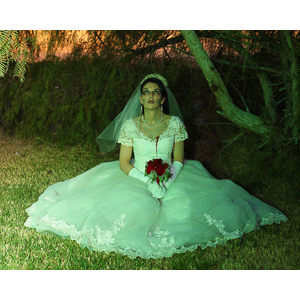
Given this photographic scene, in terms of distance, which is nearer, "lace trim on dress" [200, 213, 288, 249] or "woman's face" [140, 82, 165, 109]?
"lace trim on dress" [200, 213, 288, 249]

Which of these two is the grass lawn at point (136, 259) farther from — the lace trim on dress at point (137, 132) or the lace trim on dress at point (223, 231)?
the lace trim on dress at point (137, 132)

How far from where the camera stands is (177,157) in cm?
370

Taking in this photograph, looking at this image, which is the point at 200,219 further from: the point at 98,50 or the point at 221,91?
the point at 98,50

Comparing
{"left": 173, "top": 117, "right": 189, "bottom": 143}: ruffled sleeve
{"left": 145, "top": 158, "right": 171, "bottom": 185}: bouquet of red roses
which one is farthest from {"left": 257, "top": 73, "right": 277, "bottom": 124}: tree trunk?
{"left": 145, "top": 158, "right": 171, "bottom": 185}: bouquet of red roses

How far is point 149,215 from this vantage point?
2908 mm

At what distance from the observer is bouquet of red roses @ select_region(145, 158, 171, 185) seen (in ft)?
10.3

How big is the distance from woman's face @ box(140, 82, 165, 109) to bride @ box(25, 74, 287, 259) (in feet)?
0.03

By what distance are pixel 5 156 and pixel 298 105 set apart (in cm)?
476

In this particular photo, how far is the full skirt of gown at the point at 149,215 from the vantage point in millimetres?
2766

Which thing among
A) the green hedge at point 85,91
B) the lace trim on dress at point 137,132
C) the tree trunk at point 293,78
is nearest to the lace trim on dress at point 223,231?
the lace trim on dress at point 137,132

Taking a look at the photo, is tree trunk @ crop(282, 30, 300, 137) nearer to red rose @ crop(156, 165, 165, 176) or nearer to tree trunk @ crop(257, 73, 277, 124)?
tree trunk @ crop(257, 73, 277, 124)

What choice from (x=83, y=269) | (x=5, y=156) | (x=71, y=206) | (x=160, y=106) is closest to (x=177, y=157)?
(x=160, y=106)

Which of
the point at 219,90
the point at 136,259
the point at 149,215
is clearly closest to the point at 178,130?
the point at 219,90

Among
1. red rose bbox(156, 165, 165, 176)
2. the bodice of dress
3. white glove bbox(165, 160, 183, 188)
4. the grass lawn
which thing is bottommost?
the grass lawn
